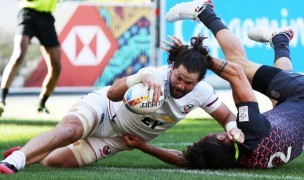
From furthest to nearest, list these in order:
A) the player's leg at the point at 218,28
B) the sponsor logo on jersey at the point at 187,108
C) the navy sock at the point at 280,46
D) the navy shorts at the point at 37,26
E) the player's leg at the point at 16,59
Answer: the navy shorts at the point at 37,26, the player's leg at the point at 16,59, the navy sock at the point at 280,46, the player's leg at the point at 218,28, the sponsor logo on jersey at the point at 187,108

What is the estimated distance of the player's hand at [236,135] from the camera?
702 centimetres

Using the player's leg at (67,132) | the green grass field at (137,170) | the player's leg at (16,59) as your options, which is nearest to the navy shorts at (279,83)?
the green grass field at (137,170)

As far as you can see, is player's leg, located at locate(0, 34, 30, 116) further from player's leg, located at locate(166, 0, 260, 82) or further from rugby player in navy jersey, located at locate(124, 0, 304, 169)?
rugby player in navy jersey, located at locate(124, 0, 304, 169)

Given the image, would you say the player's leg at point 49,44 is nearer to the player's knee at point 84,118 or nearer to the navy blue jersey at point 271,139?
the player's knee at point 84,118

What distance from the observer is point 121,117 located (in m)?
7.54

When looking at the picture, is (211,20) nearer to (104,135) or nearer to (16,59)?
(104,135)

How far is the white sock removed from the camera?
21.9 ft

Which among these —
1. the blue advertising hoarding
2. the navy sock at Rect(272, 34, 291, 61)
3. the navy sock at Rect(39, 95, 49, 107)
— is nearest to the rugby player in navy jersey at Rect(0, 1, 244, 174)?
the navy sock at Rect(272, 34, 291, 61)

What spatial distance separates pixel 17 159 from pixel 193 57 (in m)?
1.57

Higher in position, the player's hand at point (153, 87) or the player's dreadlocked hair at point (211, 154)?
the player's hand at point (153, 87)

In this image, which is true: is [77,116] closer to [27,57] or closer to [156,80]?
[156,80]

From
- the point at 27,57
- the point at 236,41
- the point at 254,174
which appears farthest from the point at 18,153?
the point at 27,57

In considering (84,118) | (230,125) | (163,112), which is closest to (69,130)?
(84,118)

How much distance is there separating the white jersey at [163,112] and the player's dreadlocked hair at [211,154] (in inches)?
13.1
